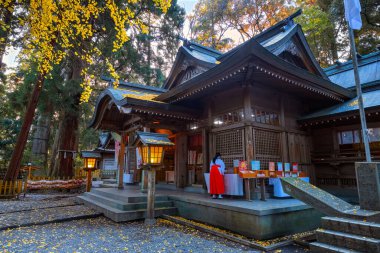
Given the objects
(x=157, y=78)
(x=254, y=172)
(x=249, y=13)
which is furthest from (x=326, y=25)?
(x=254, y=172)

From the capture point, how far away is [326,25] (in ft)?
57.4

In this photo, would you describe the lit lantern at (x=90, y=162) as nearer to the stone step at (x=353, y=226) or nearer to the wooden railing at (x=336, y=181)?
the stone step at (x=353, y=226)

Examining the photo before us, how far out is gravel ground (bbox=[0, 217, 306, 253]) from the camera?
4371 millimetres

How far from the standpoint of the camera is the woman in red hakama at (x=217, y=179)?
685 cm

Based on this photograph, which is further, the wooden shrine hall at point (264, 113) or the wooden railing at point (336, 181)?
the wooden railing at point (336, 181)

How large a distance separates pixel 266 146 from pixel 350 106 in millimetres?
3423

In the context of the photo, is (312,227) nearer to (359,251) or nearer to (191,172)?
(359,251)

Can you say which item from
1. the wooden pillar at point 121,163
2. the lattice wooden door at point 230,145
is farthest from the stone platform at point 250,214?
the wooden pillar at point 121,163

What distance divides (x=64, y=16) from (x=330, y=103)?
10097mm

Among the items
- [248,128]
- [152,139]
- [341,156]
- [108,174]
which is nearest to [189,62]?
[248,128]

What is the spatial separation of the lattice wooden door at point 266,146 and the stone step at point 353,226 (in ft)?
9.82

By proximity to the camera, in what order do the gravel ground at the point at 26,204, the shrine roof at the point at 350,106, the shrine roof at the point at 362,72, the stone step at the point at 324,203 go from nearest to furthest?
the stone step at the point at 324,203 → the shrine roof at the point at 350,106 → the gravel ground at the point at 26,204 → the shrine roof at the point at 362,72

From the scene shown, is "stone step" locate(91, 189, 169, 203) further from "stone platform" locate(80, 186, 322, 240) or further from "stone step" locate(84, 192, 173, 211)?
"stone step" locate(84, 192, 173, 211)

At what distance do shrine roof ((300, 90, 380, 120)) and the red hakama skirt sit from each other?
423 centimetres
